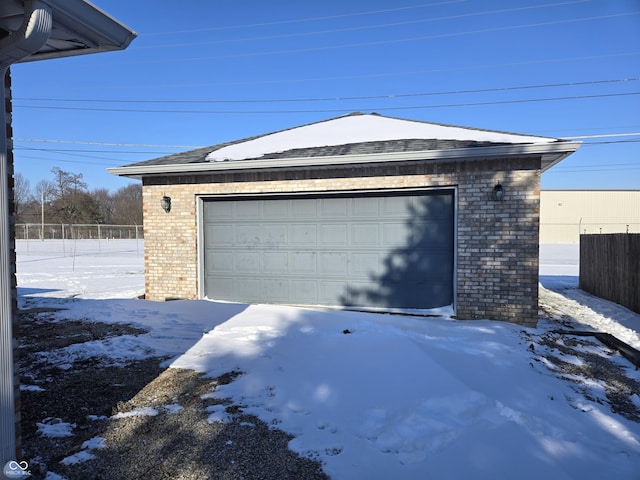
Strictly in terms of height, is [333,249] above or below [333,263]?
above

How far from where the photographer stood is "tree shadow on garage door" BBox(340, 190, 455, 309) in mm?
7070

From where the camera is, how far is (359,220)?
297 inches

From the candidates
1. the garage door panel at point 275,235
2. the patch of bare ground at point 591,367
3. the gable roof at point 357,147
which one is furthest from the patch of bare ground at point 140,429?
the gable roof at point 357,147

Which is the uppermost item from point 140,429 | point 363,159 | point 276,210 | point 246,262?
point 363,159

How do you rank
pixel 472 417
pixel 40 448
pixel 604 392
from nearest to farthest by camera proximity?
pixel 40 448 → pixel 472 417 → pixel 604 392

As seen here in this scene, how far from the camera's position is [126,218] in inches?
2217

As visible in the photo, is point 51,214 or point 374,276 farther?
point 51,214

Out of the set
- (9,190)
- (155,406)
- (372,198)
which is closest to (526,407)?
(155,406)

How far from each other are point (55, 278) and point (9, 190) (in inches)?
528

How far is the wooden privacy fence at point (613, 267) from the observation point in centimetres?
841

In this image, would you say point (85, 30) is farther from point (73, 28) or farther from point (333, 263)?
point (333, 263)

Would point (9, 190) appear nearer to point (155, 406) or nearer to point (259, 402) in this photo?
point (155, 406)

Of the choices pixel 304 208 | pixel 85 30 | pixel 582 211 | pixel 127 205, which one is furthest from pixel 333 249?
pixel 127 205

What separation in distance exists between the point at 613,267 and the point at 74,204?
53.2m
